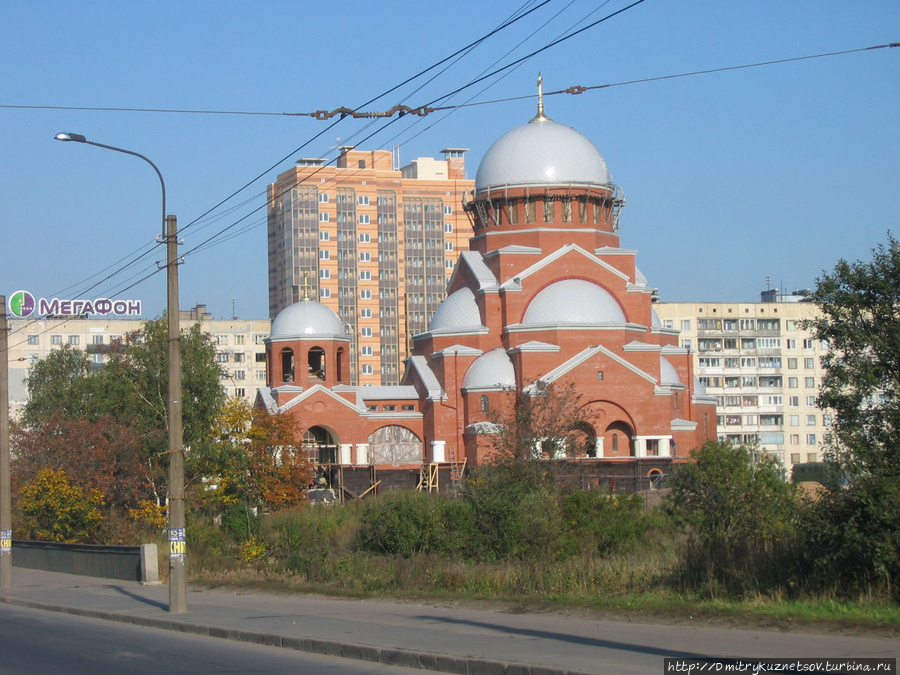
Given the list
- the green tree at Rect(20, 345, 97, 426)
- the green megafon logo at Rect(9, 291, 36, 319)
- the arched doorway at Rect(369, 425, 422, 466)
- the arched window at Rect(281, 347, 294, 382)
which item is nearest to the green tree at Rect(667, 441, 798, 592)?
the arched doorway at Rect(369, 425, 422, 466)

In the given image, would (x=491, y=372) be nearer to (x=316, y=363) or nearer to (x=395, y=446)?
(x=395, y=446)

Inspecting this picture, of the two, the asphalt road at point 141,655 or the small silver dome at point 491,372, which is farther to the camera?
the small silver dome at point 491,372

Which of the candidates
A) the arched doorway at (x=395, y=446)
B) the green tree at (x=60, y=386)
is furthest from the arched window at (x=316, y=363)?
the green tree at (x=60, y=386)

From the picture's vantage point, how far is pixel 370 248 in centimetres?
8825

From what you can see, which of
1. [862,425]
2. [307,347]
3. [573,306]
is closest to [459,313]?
[573,306]

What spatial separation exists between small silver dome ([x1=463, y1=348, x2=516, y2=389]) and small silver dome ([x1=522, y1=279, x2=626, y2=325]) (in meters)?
1.93

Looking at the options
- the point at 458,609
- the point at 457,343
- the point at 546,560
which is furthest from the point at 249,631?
the point at 457,343

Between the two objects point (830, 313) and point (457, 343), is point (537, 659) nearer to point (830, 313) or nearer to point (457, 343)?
point (830, 313)

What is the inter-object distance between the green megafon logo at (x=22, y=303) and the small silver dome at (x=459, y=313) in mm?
20564

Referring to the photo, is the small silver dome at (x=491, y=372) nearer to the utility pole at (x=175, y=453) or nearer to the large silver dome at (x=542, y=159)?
the large silver dome at (x=542, y=159)

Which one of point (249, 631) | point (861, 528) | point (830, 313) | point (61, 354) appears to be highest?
point (61, 354)

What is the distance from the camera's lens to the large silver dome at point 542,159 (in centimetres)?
4856

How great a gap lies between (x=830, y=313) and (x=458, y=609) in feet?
22.3

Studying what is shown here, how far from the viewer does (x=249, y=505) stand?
2725cm
